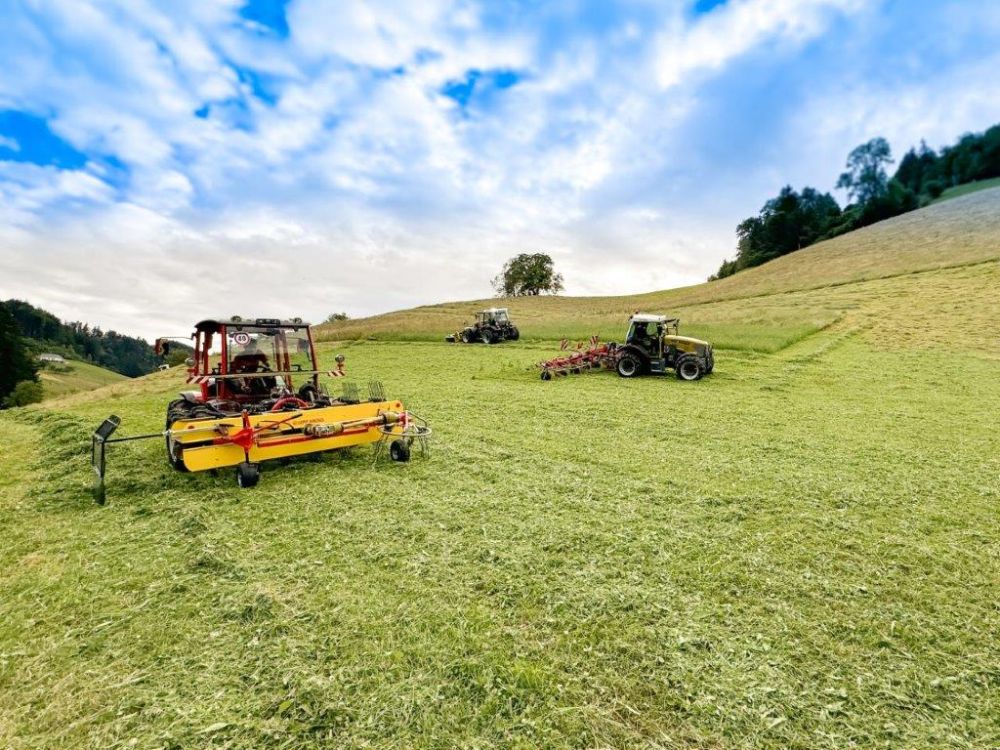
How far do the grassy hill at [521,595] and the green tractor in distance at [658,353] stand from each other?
22.7 feet

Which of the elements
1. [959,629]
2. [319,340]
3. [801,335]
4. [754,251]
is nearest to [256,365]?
[959,629]

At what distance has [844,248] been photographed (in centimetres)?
5262

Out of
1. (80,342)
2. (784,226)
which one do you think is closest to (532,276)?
(784,226)

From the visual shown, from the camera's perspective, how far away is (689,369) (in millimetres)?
15930

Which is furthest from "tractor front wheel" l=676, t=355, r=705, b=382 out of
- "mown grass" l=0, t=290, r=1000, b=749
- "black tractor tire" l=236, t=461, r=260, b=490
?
"black tractor tire" l=236, t=461, r=260, b=490

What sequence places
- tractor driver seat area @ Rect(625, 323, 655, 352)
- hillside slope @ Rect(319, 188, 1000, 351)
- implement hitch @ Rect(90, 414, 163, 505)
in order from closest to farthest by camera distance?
implement hitch @ Rect(90, 414, 163, 505) → tractor driver seat area @ Rect(625, 323, 655, 352) → hillside slope @ Rect(319, 188, 1000, 351)

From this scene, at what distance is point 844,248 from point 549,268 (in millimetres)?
42326

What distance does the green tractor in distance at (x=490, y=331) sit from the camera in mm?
27312

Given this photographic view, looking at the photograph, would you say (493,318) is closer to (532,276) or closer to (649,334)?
(649,334)

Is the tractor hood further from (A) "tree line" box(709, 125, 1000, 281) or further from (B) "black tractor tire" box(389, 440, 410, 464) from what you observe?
(A) "tree line" box(709, 125, 1000, 281)

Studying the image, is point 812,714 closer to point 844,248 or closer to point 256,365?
point 256,365

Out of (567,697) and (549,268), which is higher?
(549,268)

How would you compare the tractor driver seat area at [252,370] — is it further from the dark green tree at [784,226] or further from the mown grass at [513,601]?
the dark green tree at [784,226]

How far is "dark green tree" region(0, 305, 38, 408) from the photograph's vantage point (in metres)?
50.9
